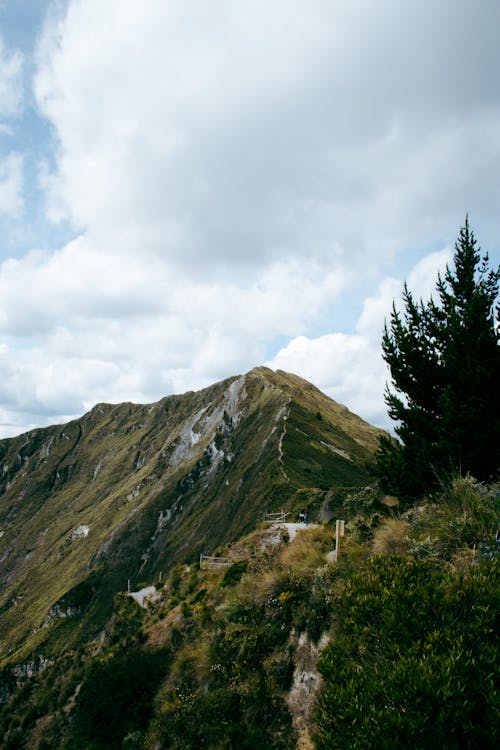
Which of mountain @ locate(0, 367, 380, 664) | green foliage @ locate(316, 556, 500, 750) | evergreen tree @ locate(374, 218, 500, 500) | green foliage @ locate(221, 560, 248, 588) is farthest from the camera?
mountain @ locate(0, 367, 380, 664)

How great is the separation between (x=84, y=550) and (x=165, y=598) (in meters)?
145

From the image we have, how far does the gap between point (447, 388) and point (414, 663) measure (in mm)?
10823

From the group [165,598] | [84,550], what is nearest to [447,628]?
[165,598]

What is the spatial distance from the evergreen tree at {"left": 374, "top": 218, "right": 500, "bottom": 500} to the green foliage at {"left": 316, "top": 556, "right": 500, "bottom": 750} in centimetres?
680

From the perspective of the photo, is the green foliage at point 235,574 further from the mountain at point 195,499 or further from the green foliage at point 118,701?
the mountain at point 195,499

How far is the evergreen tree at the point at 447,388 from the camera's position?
580 inches

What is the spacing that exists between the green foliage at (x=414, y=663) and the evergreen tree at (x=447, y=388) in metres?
6.80

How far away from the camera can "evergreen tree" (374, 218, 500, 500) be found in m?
14.7

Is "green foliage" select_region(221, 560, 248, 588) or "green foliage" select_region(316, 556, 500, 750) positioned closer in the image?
"green foliage" select_region(316, 556, 500, 750)

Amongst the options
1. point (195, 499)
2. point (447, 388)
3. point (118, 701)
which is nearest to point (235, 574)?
point (118, 701)

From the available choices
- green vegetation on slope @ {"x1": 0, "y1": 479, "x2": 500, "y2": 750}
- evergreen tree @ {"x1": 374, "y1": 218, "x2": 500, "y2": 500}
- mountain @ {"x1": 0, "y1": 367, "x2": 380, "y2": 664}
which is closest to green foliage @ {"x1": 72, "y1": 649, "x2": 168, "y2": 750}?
green vegetation on slope @ {"x1": 0, "y1": 479, "x2": 500, "y2": 750}

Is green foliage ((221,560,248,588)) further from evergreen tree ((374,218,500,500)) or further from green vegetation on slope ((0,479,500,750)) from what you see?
evergreen tree ((374,218,500,500))

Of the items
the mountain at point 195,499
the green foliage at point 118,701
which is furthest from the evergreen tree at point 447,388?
the mountain at point 195,499

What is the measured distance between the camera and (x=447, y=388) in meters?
14.8
